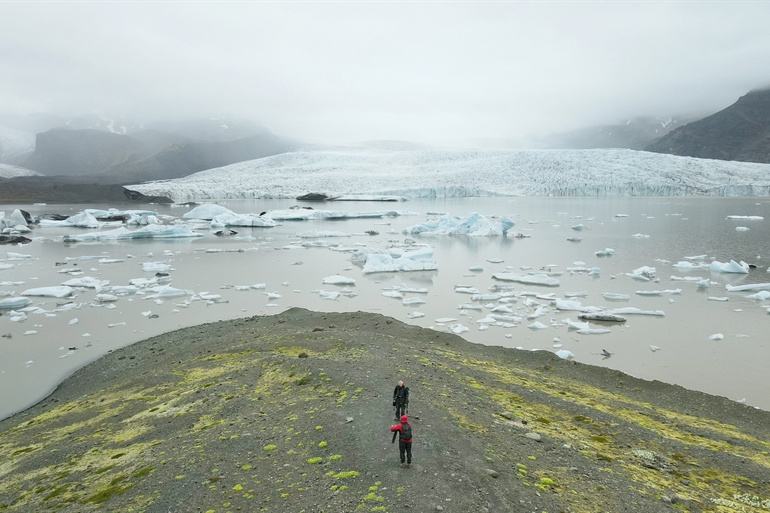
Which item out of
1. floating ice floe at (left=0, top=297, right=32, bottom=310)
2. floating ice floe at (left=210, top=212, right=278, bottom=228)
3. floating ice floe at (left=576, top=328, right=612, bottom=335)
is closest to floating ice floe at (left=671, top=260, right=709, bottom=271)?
floating ice floe at (left=576, top=328, right=612, bottom=335)

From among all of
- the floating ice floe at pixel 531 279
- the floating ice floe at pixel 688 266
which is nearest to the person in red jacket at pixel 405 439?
the floating ice floe at pixel 531 279

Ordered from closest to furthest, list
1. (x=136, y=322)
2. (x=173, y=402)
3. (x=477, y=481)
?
(x=477, y=481) → (x=173, y=402) → (x=136, y=322)

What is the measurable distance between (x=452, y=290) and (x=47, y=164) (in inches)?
8285

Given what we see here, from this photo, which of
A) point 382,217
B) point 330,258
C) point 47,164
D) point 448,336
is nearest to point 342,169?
point 382,217

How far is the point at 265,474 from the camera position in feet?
16.6

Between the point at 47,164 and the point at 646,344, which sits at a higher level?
the point at 47,164

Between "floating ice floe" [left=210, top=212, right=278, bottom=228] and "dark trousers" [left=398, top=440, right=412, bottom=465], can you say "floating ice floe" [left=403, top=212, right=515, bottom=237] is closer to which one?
"floating ice floe" [left=210, top=212, right=278, bottom=228]

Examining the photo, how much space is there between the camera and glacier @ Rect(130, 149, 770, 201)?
65.1 meters

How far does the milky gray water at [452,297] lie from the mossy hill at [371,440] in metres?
1.74

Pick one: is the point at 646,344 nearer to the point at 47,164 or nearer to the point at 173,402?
the point at 173,402

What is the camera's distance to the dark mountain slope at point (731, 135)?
132 m

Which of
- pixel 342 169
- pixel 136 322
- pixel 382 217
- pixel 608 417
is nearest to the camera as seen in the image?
pixel 608 417

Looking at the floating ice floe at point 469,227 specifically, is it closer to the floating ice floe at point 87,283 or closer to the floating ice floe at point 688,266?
the floating ice floe at point 688,266

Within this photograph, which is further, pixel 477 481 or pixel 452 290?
pixel 452 290
